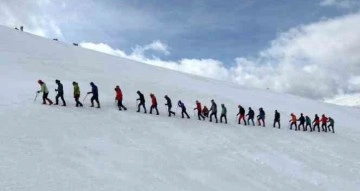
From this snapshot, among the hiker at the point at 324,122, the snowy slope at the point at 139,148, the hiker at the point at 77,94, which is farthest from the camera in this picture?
the hiker at the point at 324,122

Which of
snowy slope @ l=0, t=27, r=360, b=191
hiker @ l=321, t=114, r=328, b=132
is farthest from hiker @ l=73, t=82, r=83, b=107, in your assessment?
hiker @ l=321, t=114, r=328, b=132

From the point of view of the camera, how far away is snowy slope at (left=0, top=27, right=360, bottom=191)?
14453 millimetres

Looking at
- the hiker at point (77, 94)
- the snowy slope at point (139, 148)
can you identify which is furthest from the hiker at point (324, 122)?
the hiker at point (77, 94)

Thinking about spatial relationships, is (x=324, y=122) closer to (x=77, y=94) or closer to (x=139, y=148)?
(x=77, y=94)

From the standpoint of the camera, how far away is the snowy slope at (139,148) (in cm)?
1445

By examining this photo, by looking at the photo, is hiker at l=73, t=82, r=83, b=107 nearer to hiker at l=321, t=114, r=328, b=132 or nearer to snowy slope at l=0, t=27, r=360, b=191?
snowy slope at l=0, t=27, r=360, b=191

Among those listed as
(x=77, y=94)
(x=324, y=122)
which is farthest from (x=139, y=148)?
(x=324, y=122)

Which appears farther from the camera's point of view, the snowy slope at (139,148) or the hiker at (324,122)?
the hiker at (324,122)

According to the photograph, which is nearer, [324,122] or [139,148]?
[139,148]

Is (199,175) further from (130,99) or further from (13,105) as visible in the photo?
(130,99)

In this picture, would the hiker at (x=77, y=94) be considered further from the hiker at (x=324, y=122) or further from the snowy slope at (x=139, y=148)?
the hiker at (x=324, y=122)

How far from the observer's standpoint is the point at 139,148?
1838 cm

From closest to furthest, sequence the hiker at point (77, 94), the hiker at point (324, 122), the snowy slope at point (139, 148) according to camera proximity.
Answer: the snowy slope at point (139, 148), the hiker at point (77, 94), the hiker at point (324, 122)

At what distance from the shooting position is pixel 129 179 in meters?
14.7
